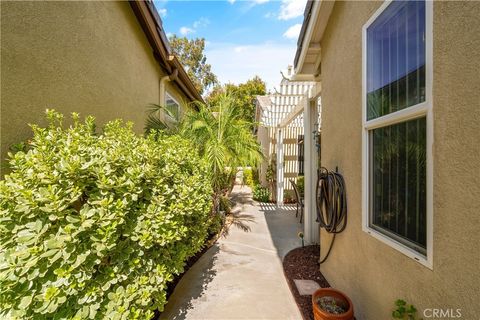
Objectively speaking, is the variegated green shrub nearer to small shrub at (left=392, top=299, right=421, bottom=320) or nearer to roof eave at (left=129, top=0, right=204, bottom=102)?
small shrub at (left=392, top=299, right=421, bottom=320)

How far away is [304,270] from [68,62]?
548 centimetres

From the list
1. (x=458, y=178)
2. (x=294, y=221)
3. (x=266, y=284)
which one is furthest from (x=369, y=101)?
(x=294, y=221)

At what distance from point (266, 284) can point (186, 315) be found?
1455mm

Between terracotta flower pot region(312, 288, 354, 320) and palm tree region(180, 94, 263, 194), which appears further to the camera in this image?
palm tree region(180, 94, 263, 194)

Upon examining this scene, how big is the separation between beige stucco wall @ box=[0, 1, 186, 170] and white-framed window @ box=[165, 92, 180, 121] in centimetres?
118

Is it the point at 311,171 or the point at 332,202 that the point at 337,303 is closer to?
the point at 332,202

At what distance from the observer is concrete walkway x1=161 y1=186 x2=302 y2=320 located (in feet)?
10.3

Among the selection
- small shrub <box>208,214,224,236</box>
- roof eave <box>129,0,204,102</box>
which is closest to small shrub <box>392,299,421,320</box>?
small shrub <box>208,214,224,236</box>

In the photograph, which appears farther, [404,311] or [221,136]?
[221,136]

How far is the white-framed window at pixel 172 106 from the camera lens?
645 centimetres

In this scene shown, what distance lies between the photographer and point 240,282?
152 inches

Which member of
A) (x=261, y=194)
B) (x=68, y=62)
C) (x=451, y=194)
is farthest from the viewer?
(x=261, y=194)

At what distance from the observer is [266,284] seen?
12.5 ft

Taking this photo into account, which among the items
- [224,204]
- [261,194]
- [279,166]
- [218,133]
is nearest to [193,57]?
[261,194]
